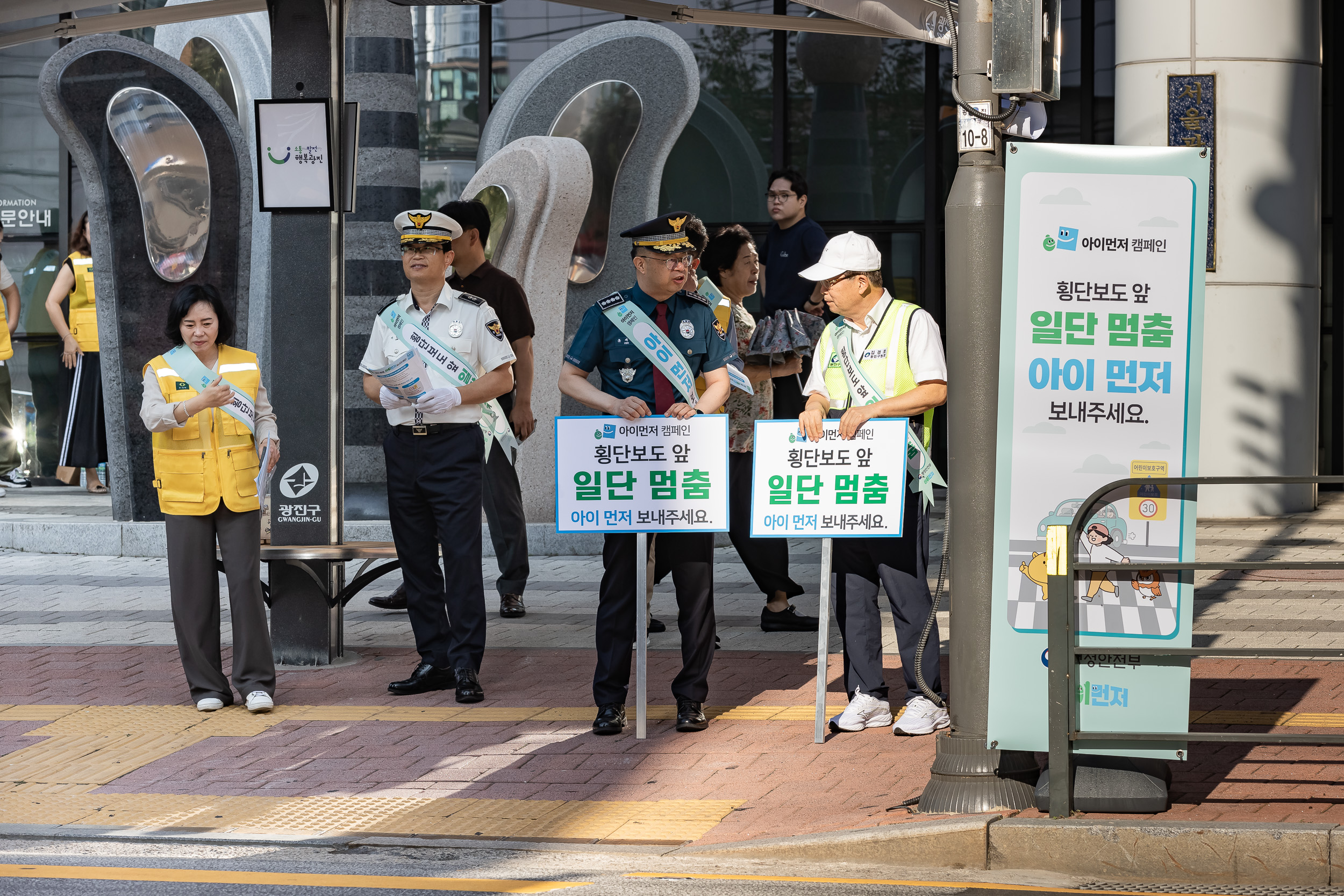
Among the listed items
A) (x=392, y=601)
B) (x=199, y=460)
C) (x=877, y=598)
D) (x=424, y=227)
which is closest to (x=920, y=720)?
(x=877, y=598)

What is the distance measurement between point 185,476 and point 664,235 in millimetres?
2367

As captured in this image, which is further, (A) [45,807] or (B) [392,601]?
(B) [392,601]

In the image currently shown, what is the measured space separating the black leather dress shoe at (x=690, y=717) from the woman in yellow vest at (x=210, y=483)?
1.84m

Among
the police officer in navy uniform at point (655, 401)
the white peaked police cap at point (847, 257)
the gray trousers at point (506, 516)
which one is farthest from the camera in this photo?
the gray trousers at point (506, 516)

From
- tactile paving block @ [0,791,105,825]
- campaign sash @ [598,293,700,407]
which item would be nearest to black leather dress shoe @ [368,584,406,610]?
Result: campaign sash @ [598,293,700,407]

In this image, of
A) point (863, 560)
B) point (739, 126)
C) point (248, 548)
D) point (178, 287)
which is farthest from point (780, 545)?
point (739, 126)

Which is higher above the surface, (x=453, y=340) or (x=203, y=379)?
(x=453, y=340)

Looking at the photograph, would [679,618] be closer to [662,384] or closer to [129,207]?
[662,384]

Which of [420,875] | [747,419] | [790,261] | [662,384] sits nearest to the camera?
[420,875]

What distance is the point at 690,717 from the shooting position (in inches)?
276

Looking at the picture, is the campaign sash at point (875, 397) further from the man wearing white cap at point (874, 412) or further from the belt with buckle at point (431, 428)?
the belt with buckle at point (431, 428)

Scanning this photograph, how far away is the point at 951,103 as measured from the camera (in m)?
15.0

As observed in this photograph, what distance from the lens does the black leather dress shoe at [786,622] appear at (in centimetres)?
918

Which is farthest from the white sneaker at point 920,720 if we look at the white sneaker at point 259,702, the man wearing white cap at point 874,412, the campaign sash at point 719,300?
the white sneaker at point 259,702
